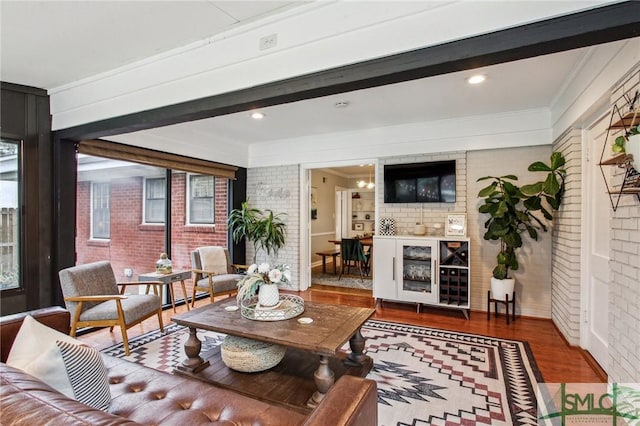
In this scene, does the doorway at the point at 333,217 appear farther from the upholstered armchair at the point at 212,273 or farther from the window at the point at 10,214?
the window at the point at 10,214

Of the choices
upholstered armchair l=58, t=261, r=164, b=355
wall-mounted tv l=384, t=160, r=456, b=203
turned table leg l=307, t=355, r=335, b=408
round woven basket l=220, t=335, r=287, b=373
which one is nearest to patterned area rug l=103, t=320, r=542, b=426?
upholstered armchair l=58, t=261, r=164, b=355

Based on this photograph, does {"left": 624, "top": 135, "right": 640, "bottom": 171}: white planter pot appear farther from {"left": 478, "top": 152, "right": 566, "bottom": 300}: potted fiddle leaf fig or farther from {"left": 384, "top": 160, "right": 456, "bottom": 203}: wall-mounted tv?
{"left": 384, "top": 160, "right": 456, "bottom": 203}: wall-mounted tv

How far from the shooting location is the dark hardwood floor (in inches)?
97.3

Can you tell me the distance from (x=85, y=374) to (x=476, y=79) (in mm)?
3340

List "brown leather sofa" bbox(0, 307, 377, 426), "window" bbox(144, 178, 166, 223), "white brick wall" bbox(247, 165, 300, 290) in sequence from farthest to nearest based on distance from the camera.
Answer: "white brick wall" bbox(247, 165, 300, 290) < "window" bbox(144, 178, 166, 223) < "brown leather sofa" bbox(0, 307, 377, 426)

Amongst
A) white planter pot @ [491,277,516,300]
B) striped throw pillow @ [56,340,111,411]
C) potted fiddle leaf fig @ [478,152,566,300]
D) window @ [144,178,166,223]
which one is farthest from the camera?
window @ [144,178,166,223]

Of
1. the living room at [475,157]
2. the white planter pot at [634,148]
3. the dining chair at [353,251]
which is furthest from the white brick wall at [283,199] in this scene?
the white planter pot at [634,148]

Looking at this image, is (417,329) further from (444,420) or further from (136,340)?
(136,340)

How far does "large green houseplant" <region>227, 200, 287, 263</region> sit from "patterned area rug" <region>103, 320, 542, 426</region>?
1925mm

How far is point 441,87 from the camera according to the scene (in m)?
3.01

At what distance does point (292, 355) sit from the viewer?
→ 2.35m

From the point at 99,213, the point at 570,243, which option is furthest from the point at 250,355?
the point at 99,213

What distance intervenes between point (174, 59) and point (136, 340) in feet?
8.45

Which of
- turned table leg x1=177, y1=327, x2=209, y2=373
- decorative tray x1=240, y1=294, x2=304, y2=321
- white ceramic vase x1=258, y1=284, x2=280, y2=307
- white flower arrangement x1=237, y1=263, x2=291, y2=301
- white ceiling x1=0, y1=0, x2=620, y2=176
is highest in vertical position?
white ceiling x1=0, y1=0, x2=620, y2=176
